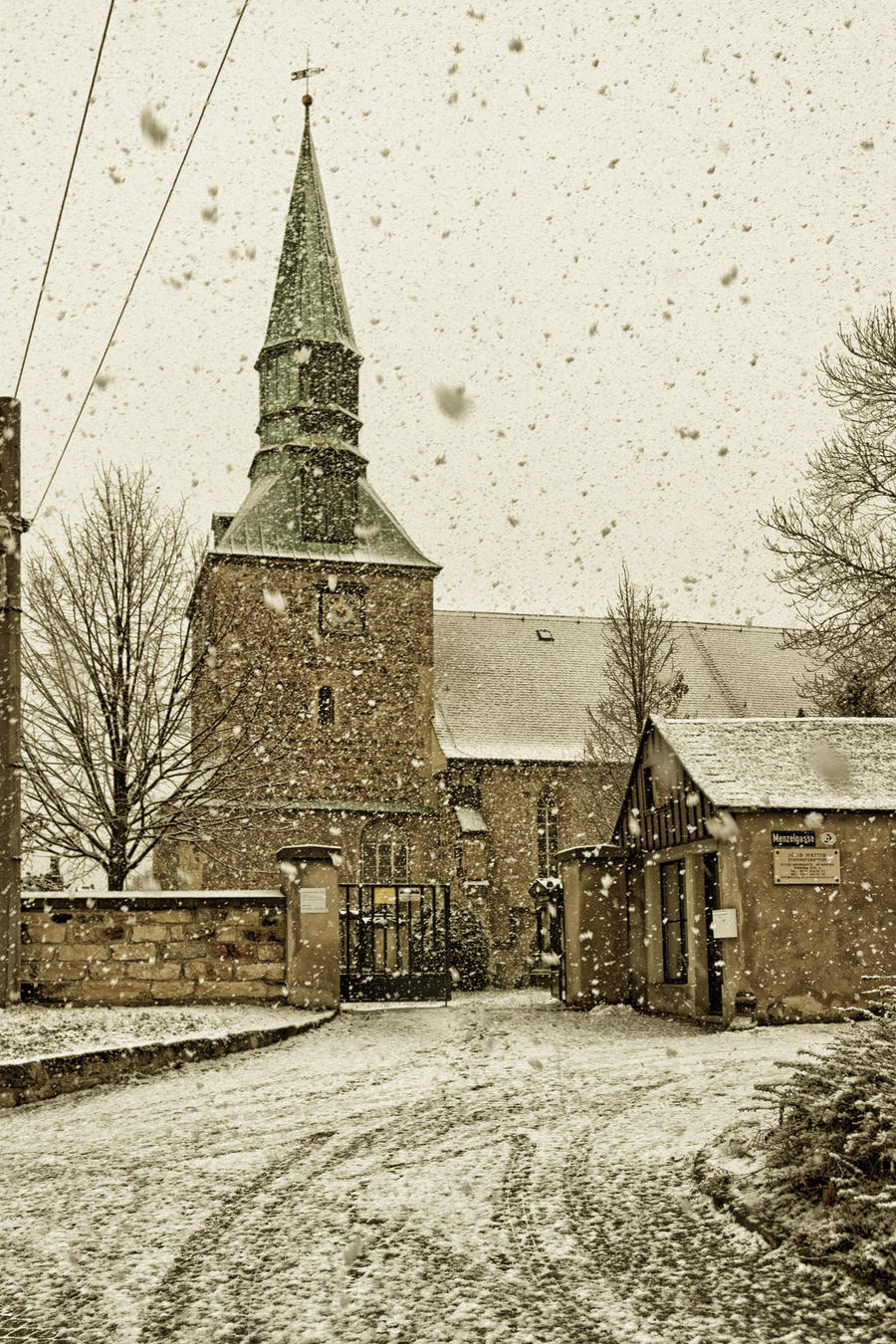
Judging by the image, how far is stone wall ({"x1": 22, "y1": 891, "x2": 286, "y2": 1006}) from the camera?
14.4 m

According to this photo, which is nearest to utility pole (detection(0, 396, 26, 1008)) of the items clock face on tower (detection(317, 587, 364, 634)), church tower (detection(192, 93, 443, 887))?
church tower (detection(192, 93, 443, 887))

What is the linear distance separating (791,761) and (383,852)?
20.7 meters

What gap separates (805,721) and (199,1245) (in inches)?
572

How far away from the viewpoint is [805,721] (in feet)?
60.4

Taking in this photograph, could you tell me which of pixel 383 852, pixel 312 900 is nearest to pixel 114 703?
pixel 312 900

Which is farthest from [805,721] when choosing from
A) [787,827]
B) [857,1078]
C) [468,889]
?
[468,889]

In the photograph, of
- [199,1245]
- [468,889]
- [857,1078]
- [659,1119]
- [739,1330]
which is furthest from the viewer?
[468,889]

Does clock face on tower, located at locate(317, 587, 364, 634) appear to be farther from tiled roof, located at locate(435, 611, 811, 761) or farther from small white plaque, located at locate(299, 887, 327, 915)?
small white plaque, located at locate(299, 887, 327, 915)

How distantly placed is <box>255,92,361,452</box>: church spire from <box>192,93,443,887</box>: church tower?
0.14 ft

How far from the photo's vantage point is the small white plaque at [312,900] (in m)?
15.5

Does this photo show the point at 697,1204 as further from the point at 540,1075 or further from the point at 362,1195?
the point at 540,1075

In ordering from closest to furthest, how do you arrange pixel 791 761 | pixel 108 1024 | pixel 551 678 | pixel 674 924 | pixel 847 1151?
1. pixel 847 1151
2. pixel 108 1024
3. pixel 791 761
4. pixel 674 924
5. pixel 551 678

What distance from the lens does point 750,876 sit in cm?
1609

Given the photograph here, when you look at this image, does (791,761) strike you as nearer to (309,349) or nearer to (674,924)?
(674,924)
